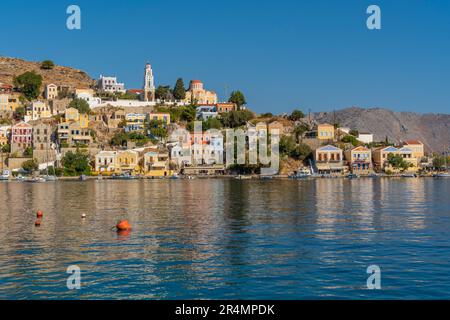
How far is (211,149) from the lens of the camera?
97.7 meters

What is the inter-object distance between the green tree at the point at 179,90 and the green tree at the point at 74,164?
1343 inches

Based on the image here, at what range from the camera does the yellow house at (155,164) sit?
309 ft

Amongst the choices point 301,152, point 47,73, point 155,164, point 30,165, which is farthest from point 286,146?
point 47,73

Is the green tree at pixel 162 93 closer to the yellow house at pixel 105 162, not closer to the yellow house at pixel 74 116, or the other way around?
the yellow house at pixel 74 116

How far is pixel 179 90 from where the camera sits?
397 ft

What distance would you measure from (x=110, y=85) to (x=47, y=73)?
1470 centimetres

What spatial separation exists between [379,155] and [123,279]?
291ft

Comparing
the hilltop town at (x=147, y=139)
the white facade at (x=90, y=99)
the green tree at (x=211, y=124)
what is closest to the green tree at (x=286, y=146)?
the hilltop town at (x=147, y=139)

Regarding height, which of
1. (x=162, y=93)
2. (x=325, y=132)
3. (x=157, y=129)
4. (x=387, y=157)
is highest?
(x=162, y=93)

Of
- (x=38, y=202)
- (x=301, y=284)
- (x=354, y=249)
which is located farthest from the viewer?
(x=38, y=202)

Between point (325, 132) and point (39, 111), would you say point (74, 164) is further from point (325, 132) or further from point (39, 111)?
point (325, 132)
